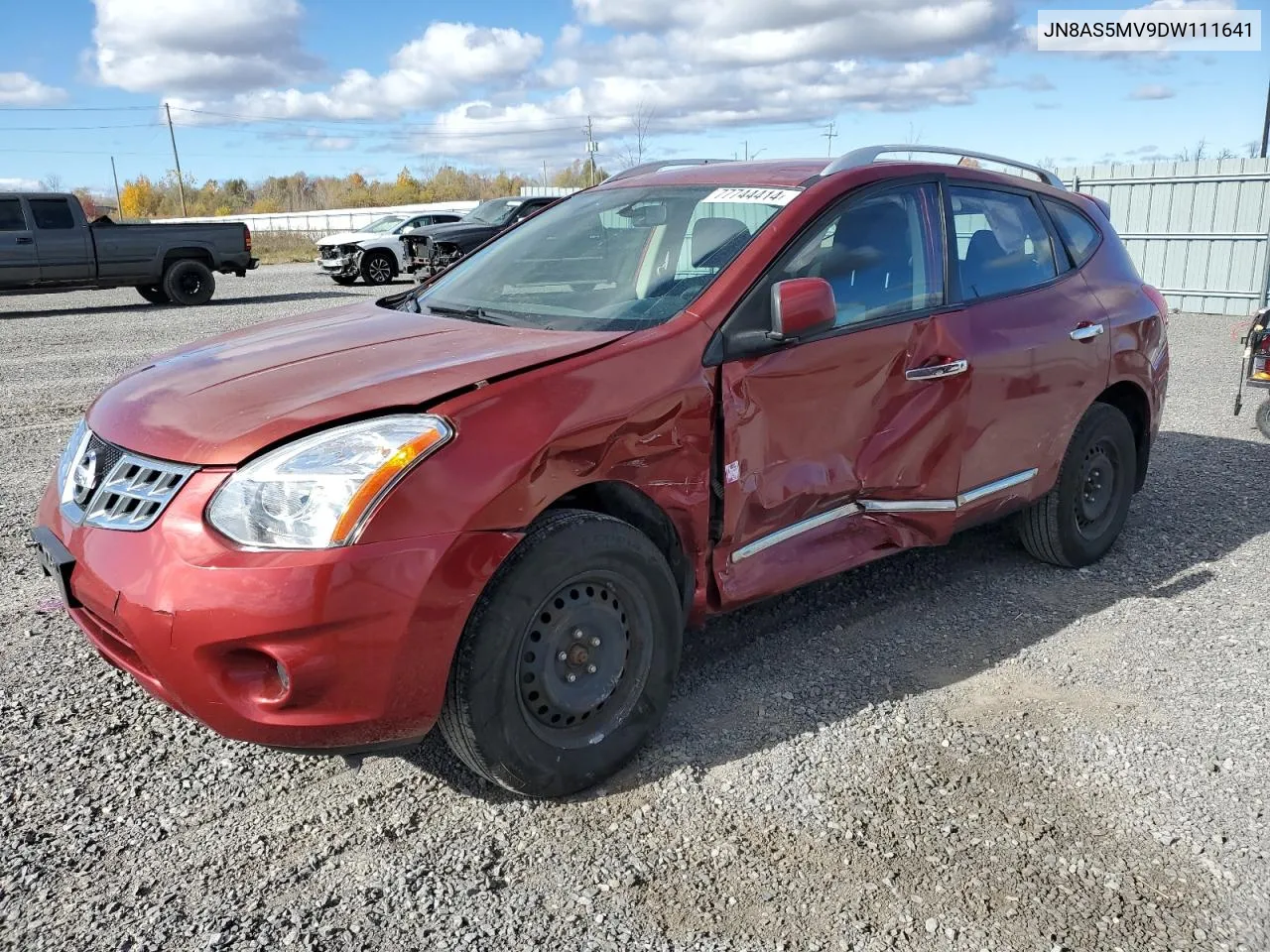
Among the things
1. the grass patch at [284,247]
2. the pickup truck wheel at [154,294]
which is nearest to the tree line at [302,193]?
the grass patch at [284,247]

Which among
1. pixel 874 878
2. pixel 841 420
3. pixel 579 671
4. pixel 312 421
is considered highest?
pixel 312 421

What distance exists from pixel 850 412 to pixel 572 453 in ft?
3.86

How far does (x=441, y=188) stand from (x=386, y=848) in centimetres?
8419

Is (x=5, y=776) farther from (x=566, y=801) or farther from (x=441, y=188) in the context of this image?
(x=441, y=188)

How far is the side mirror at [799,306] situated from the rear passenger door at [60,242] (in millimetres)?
16133

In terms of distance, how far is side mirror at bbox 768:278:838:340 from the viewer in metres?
3.10

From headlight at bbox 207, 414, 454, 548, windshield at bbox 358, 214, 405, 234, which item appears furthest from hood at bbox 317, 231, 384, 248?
headlight at bbox 207, 414, 454, 548

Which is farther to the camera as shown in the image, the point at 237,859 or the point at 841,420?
the point at 841,420

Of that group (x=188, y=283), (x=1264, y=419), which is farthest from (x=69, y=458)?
(x=188, y=283)

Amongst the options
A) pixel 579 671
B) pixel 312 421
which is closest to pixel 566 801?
pixel 579 671

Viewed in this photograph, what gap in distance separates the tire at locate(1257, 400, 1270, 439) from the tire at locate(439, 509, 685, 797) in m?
6.43

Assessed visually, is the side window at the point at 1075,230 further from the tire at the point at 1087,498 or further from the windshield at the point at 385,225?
the windshield at the point at 385,225

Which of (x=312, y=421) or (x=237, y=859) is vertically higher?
(x=312, y=421)

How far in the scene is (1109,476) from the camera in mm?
4832
